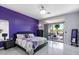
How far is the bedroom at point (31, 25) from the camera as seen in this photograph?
4371mm

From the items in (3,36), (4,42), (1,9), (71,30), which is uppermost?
(1,9)

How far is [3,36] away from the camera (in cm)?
516

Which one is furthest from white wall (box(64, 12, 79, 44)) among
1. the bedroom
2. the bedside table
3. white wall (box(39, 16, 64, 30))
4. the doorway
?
the bedside table

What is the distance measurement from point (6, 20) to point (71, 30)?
211 inches

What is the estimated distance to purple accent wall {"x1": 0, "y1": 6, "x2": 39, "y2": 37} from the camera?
5215mm

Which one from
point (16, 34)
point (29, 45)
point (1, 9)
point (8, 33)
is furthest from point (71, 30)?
point (1, 9)

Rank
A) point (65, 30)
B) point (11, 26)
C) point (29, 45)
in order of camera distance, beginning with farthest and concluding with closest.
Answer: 1. point (65, 30)
2. point (11, 26)
3. point (29, 45)

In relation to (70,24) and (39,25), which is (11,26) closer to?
(39,25)

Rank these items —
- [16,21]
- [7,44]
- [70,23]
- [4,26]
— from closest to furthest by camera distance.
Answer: [7,44] < [4,26] < [16,21] < [70,23]

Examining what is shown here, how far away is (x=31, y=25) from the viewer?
772 centimetres

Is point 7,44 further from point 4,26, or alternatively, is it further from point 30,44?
point 30,44

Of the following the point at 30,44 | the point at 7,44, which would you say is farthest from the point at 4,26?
the point at 30,44

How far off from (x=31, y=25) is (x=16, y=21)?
2004 mm

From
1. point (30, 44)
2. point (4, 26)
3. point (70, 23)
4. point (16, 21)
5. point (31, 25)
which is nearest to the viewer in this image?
point (30, 44)
